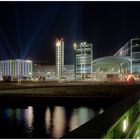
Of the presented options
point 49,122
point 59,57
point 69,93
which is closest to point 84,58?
point 59,57

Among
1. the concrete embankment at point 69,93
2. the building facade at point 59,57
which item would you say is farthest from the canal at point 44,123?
the building facade at point 59,57

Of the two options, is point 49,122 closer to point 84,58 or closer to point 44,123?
point 44,123

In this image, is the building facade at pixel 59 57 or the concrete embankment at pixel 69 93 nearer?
the concrete embankment at pixel 69 93

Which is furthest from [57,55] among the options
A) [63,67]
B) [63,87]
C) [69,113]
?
[69,113]

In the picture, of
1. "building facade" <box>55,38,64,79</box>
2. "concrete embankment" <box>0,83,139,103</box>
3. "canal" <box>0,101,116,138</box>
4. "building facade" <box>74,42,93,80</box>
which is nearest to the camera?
"canal" <box>0,101,116,138</box>

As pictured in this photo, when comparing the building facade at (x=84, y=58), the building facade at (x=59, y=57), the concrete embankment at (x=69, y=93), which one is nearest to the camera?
the concrete embankment at (x=69, y=93)

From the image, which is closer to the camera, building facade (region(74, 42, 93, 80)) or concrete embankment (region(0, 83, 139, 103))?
concrete embankment (region(0, 83, 139, 103))

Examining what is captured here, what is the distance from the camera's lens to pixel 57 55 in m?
198

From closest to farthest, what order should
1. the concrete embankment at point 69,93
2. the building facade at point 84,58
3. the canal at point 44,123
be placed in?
the canal at point 44,123 < the concrete embankment at point 69,93 < the building facade at point 84,58

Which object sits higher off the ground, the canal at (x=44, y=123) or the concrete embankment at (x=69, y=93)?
the concrete embankment at (x=69, y=93)

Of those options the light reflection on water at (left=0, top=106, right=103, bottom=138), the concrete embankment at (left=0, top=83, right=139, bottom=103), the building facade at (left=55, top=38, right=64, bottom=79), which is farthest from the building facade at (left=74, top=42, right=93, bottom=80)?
the light reflection on water at (left=0, top=106, right=103, bottom=138)

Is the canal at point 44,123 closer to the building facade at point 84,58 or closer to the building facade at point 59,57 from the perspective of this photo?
the building facade at point 84,58

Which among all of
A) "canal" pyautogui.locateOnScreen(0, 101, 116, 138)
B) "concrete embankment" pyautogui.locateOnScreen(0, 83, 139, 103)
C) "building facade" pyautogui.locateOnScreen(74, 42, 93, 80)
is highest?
"building facade" pyautogui.locateOnScreen(74, 42, 93, 80)

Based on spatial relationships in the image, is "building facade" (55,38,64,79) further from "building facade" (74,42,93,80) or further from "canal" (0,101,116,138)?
"canal" (0,101,116,138)
